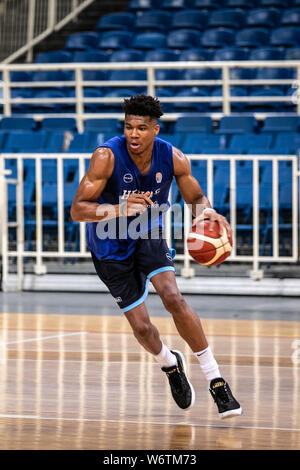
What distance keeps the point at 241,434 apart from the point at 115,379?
69.7 inches

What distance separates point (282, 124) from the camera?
13.2 meters

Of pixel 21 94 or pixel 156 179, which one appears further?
pixel 21 94

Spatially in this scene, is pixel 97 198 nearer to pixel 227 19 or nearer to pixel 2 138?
pixel 2 138

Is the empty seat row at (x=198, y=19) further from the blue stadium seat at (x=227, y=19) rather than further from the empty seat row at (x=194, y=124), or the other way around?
the empty seat row at (x=194, y=124)

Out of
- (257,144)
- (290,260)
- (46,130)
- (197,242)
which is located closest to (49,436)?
(197,242)

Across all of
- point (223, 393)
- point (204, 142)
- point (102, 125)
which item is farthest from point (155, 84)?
point (223, 393)

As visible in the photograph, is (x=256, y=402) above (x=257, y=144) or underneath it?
underneath

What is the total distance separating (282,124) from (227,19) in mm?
5296

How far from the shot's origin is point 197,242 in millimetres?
4887

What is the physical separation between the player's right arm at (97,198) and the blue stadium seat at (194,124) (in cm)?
861

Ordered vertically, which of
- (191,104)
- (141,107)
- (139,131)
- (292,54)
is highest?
(292,54)

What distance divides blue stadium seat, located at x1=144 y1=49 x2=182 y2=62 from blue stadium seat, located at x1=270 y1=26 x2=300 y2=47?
1.87m

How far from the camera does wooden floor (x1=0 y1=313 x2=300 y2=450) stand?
4281mm

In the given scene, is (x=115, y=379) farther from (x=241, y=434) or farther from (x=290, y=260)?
(x=290, y=260)
